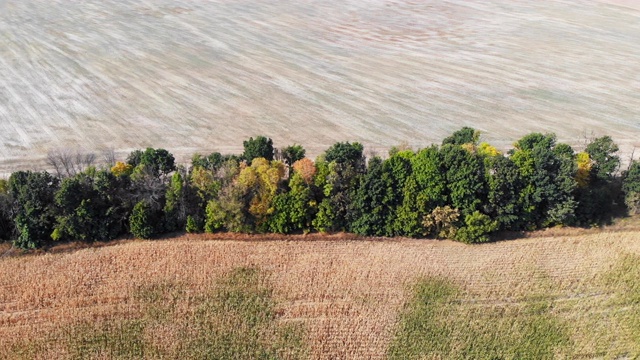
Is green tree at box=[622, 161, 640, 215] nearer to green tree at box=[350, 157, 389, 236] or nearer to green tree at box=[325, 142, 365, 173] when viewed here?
green tree at box=[350, 157, 389, 236]

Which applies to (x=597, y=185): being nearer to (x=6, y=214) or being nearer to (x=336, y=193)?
(x=336, y=193)

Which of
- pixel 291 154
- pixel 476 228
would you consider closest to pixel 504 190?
pixel 476 228

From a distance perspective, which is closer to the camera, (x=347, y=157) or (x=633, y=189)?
(x=347, y=157)

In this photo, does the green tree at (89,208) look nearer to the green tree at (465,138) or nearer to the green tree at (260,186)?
the green tree at (260,186)

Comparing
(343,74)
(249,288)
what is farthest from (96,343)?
(343,74)

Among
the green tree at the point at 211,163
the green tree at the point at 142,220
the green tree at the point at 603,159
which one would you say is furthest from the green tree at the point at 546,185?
the green tree at the point at 142,220

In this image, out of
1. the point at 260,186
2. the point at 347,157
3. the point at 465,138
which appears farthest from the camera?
the point at 465,138

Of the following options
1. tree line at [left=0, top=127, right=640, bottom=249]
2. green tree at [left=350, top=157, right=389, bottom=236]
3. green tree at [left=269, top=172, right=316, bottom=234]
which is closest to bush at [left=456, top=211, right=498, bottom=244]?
tree line at [left=0, top=127, right=640, bottom=249]
